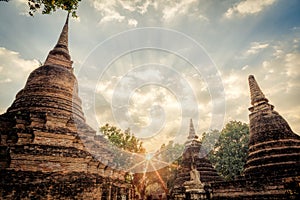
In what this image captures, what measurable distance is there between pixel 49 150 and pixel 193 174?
9.66 metres

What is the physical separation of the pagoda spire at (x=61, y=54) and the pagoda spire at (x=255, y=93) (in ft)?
61.0

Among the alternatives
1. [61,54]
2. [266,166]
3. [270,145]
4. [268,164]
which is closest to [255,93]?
[270,145]

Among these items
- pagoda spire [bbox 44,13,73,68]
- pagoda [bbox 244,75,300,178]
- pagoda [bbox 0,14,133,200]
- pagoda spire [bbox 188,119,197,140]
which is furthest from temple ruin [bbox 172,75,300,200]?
pagoda spire [bbox 44,13,73,68]

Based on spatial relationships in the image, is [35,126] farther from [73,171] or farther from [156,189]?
[156,189]

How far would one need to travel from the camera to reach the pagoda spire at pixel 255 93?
58.4ft

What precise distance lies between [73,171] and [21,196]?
2.71 m

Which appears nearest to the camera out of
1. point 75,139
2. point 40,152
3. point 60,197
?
point 60,197

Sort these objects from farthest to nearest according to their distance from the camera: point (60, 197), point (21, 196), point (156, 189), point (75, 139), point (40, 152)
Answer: point (156, 189), point (75, 139), point (40, 152), point (60, 197), point (21, 196)

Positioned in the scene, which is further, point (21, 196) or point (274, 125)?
point (274, 125)

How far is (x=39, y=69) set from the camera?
57.2 feet

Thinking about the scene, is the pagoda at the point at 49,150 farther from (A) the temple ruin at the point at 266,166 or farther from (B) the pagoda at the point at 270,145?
(B) the pagoda at the point at 270,145

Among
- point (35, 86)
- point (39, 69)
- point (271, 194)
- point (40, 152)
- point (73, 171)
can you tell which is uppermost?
point (39, 69)

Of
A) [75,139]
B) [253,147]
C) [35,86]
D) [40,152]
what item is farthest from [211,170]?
[35,86]

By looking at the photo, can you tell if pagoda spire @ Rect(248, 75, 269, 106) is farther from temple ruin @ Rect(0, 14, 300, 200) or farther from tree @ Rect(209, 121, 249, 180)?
tree @ Rect(209, 121, 249, 180)
